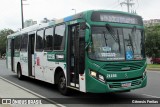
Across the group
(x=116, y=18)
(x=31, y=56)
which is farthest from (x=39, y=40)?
(x=116, y=18)

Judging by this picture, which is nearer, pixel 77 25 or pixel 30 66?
pixel 77 25

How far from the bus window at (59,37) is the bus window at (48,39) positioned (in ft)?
1.73

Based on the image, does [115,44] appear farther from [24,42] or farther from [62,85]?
[24,42]

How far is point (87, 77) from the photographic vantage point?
10023 millimetres

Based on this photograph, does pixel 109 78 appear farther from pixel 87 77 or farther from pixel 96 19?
pixel 96 19

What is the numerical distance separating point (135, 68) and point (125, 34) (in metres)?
1.22

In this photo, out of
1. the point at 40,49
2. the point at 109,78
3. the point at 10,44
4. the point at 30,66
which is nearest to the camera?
the point at 109,78

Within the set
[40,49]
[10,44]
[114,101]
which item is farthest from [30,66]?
[114,101]

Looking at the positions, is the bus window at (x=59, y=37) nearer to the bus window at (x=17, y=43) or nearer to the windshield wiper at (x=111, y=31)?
the windshield wiper at (x=111, y=31)

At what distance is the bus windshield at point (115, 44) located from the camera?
32.9 feet

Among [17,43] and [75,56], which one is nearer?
[75,56]

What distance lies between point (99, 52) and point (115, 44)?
0.66 metres

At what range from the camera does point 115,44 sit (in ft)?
33.7

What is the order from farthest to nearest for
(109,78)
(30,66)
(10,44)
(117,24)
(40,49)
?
1. (10,44)
2. (30,66)
3. (40,49)
4. (117,24)
5. (109,78)
